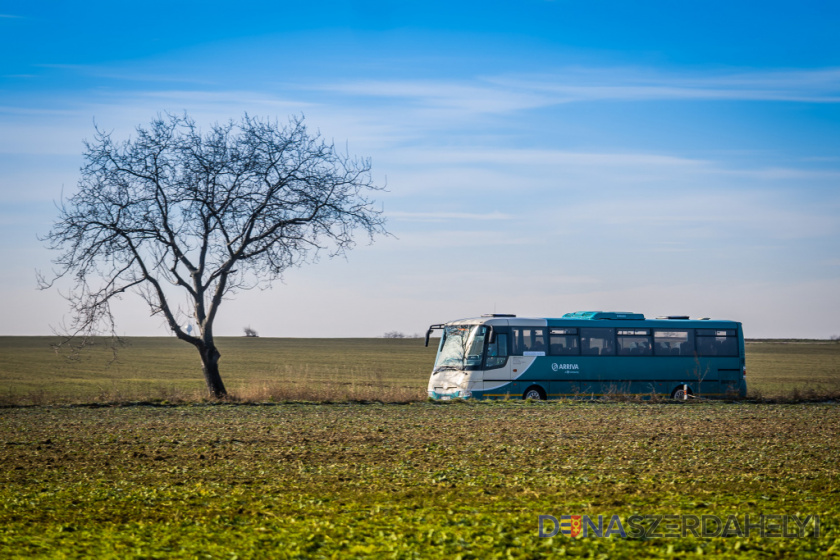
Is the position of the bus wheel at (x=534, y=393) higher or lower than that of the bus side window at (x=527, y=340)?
lower

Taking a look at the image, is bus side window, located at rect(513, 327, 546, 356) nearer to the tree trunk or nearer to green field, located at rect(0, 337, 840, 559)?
green field, located at rect(0, 337, 840, 559)

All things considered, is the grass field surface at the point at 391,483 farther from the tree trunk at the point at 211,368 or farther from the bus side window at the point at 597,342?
the bus side window at the point at 597,342

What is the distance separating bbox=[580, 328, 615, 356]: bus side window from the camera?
30.1 m

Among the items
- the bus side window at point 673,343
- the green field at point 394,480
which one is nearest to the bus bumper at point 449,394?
the green field at point 394,480

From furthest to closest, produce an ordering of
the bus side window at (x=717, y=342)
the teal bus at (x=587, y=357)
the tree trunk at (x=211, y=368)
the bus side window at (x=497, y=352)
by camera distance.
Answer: the bus side window at (x=717, y=342)
the tree trunk at (x=211, y=368)
the teal bus at (x=587, y=357)
the bus side window at (x=497, y=352)

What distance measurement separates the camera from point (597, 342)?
30219 mm

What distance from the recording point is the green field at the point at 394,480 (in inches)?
335

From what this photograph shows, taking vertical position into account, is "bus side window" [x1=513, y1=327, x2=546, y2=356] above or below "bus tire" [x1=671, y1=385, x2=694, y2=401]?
above

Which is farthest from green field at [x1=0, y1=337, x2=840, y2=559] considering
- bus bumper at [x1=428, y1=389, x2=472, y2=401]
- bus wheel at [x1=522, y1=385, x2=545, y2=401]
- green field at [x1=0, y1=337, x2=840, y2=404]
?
bus wheel at [x1=522, y1=385, x2=545, y2=401]

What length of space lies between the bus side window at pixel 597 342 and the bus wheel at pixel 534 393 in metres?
2.14

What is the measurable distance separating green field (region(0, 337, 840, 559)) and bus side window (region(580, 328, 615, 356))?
614cm

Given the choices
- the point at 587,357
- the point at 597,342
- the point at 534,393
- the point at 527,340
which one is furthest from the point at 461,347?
the point at 597,342

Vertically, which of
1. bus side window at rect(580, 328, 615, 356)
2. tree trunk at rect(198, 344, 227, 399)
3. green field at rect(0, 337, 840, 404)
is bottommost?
green field at rect(0, 337, 840, 404)

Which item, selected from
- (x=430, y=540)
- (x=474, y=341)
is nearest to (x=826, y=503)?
(x=430, y=540)
